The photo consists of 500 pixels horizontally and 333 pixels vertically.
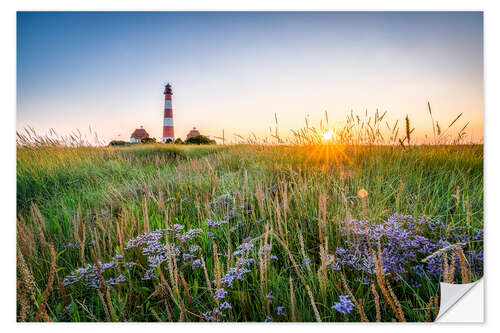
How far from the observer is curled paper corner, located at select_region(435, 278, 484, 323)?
1722mm

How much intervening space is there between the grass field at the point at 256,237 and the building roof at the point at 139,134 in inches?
7.0

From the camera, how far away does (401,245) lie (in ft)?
5.32

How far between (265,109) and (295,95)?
267mm

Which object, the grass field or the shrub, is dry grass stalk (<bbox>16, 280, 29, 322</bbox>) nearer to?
the grass field

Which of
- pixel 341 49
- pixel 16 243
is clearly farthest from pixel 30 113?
pixel 341 49

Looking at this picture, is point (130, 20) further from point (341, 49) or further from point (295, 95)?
point (341, 49)

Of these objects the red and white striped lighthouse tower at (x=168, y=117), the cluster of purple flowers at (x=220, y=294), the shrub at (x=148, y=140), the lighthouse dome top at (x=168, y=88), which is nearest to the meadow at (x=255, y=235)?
the cluster of purple flowers at (x=220, y=294)

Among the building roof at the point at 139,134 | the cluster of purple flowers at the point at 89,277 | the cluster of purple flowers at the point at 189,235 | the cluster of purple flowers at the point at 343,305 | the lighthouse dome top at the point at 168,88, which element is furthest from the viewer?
the building roof at the point at 139,134

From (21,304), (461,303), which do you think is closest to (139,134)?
(21,304)

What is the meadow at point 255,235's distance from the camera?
5.15ft

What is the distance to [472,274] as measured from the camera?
1.83 metres

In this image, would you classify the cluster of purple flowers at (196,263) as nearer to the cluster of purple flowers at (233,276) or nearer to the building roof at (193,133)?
the cluster of purple flowers at (233,276)

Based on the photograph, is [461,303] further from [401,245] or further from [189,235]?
[189,235]

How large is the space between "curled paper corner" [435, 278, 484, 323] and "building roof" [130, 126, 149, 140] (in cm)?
237
